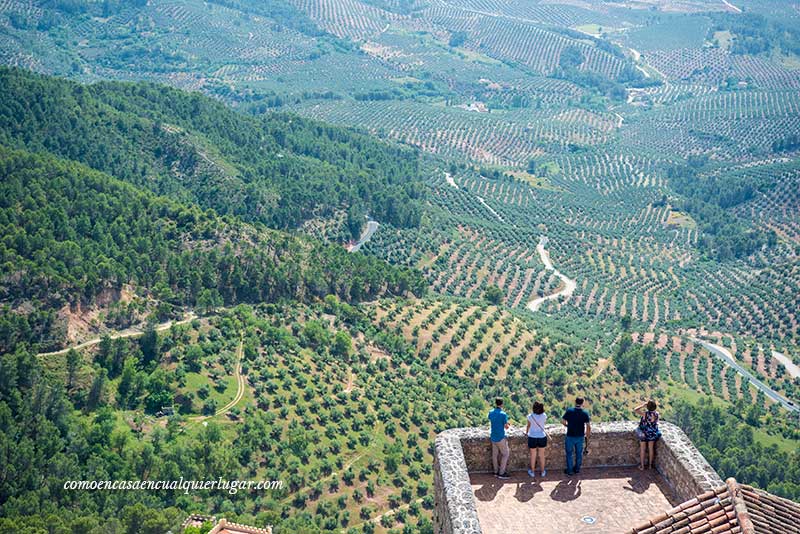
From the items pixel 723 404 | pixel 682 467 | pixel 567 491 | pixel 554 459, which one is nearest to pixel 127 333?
pixel 554 459

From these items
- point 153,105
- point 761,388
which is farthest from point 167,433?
point 153,105

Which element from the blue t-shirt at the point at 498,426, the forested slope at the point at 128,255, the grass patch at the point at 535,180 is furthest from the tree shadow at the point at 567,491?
the grass patch at the point at 535,180

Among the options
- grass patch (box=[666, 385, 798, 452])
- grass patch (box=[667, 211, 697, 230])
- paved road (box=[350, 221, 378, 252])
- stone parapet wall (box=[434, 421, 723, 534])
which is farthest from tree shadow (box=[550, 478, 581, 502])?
grass patch (box=[667, 211, 697, 230])

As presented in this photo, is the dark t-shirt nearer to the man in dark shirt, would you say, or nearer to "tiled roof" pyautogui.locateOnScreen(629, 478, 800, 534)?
the man in dark shirt

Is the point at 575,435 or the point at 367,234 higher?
the point at 575,435

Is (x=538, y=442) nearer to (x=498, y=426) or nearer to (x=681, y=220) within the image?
(x=498, y=426)

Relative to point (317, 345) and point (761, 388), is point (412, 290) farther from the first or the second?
point (761, 388)
